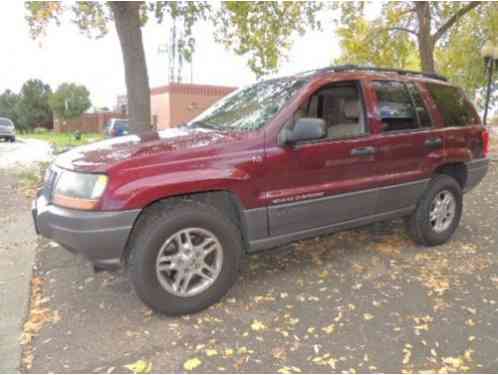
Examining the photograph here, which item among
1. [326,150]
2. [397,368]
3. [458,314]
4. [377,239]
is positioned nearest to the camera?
[397,368]

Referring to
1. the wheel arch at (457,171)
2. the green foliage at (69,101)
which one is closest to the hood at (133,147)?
the wheel arch at (457,171)

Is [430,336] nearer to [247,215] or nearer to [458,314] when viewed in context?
[458,314]

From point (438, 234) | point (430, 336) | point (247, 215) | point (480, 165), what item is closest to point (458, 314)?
point (430, 336)

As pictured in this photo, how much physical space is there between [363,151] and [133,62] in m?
5.51

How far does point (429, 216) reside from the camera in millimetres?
4363

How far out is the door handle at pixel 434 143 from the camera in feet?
13.6

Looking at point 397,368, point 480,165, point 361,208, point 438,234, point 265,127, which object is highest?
point 265,127

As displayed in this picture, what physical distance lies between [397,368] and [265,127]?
196 cm

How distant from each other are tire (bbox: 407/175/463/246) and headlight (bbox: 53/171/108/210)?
329 centimetres

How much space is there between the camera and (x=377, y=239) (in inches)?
188

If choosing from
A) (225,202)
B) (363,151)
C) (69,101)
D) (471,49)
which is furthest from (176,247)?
(69,101)

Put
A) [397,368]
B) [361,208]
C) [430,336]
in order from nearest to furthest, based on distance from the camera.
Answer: [397,368]
[430,336]
[361,208]

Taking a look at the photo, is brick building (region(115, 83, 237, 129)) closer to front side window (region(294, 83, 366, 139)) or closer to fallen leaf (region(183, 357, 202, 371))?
front side window (region(294, 83, 366, 139))

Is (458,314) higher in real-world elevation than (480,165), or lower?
lower
